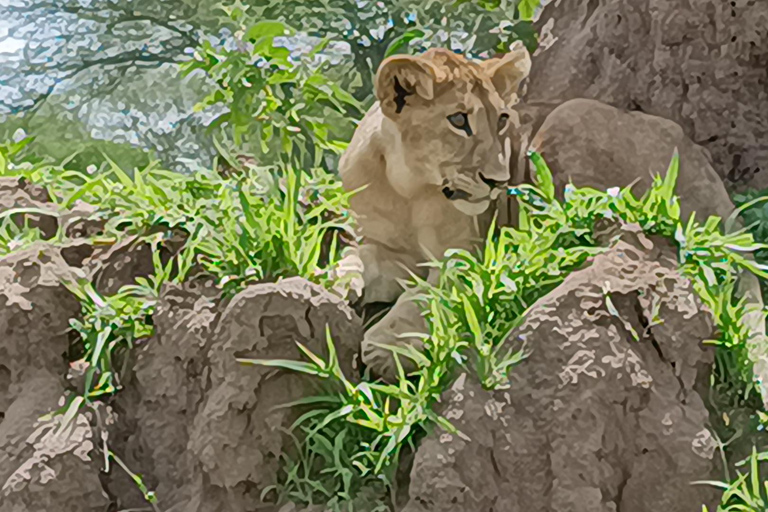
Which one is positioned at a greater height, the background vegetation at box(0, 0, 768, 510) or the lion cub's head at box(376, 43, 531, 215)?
the lion cub's head at box(376, 43, 531, 215)

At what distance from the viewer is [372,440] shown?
1899mm

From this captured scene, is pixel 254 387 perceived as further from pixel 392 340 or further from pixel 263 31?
pixel 263 31

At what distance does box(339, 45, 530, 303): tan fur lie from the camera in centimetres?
203

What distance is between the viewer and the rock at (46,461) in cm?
187

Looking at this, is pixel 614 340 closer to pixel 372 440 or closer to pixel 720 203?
pixel 372 440

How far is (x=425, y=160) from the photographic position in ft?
6.76

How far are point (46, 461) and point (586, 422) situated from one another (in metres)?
1.25

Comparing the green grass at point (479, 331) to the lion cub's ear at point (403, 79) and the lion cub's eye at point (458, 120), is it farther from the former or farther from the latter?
the lion cub's ear at point (403, 79)

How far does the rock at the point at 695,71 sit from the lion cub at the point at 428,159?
946 mm

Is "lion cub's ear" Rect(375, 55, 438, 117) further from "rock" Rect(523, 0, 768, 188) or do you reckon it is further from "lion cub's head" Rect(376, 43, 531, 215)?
"rock" Rect(523, 0, 768, 188)

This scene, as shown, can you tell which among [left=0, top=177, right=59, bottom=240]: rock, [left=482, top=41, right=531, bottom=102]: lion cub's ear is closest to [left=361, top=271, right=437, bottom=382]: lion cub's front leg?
[left=482, top=41, right=531, bottom=102]: lion cub's ear

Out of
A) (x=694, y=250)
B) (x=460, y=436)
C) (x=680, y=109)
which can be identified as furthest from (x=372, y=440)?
(x=680, y=109)

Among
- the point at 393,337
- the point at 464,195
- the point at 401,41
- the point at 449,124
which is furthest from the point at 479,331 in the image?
the point at 401,41

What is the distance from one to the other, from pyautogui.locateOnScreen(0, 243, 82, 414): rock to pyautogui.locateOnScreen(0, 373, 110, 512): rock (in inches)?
2.9
